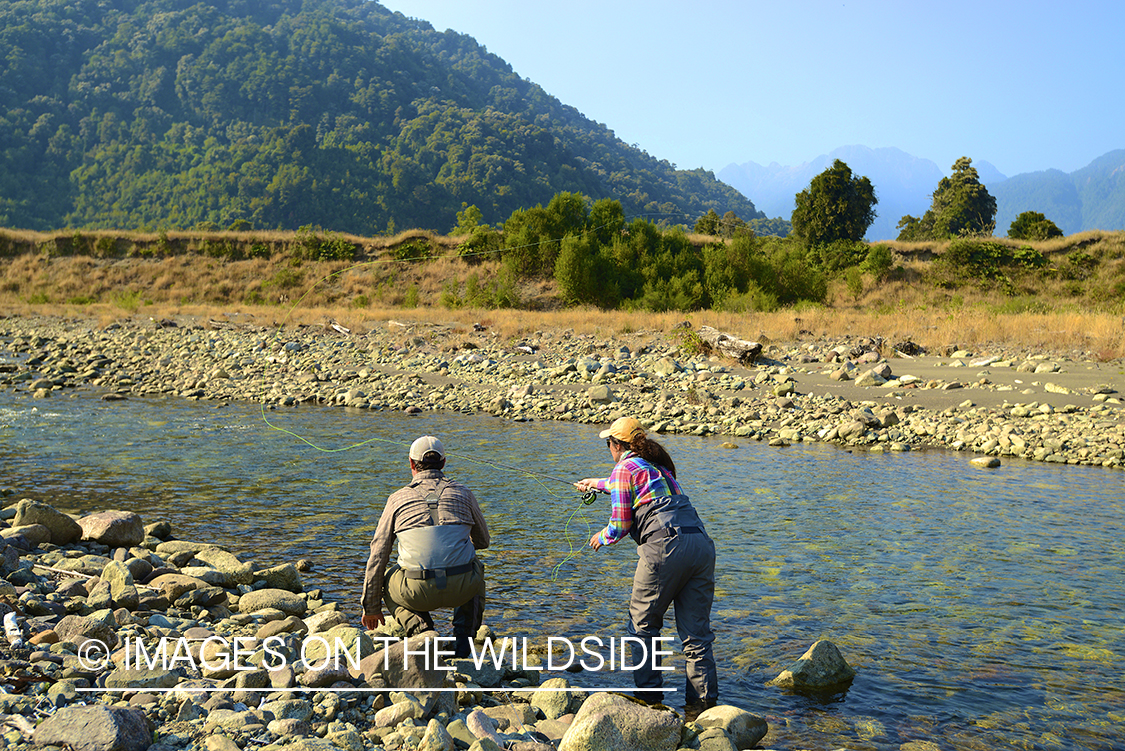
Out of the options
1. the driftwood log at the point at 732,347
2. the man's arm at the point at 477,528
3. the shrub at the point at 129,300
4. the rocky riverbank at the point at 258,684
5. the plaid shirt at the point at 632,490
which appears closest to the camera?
the rocky riverbank at the point at 258,684

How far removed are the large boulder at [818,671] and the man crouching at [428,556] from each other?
2.03 metres

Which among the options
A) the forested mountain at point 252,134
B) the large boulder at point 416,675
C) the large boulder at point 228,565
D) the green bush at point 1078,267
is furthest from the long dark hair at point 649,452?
the forested mountain at point 252,134

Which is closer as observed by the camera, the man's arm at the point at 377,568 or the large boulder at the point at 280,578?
the man's arm at the point at 377,568

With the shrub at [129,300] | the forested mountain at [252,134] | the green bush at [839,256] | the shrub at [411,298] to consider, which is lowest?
the shrub at [129,300]

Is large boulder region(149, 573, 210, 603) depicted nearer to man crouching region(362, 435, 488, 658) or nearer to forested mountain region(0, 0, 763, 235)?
man crouching region(362, 435, 488, 658)

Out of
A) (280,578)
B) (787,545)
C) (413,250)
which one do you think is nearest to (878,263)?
(413,250)

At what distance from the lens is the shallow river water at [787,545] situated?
4758 millimetres

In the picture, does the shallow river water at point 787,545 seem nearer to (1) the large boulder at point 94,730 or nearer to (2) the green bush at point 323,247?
(1) the large boulder at point 94,730

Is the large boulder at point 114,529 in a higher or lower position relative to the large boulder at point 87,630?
lower

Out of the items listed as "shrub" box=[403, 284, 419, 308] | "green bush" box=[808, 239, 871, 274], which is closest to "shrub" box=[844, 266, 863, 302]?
"green bush" box=[808, 239, 871, 274]

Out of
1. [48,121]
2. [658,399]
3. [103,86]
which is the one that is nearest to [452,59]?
[103,86]

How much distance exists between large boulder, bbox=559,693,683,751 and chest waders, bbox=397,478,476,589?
1366mm

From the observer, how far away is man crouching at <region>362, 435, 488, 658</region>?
192 inches

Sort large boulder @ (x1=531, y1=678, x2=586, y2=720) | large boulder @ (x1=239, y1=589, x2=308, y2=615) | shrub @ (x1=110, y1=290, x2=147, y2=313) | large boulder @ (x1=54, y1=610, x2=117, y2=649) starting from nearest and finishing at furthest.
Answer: large boulder @ (x1=531, y1=678, x2=586, y2=720)
large boulder @ (x1=54, y1=610, x2=117, y2=649)
large boulder @ (x1=239, y1=589, x2=308, y2=615)
shrub @ (x1=110, y1=290, x2=147, y2=313)
